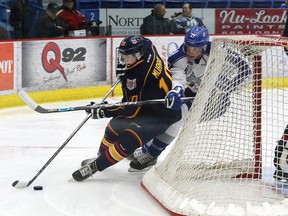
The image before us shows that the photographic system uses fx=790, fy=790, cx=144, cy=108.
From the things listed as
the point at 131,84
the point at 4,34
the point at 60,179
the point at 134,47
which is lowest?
the point at 60,179

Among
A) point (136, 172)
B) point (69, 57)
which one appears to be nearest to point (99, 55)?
point (69, 57)

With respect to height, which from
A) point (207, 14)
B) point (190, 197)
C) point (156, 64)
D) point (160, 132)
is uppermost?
point (207, 14)

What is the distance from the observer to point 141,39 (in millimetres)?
4039

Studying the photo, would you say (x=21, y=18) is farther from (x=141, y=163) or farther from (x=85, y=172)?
(x=85, y=172)

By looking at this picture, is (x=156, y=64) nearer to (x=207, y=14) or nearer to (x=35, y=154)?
(x=35, y=154)

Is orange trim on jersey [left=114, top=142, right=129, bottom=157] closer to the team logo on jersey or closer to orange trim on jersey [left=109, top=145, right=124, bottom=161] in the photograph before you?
orange trim on jersey [left=109, top=145, right=124, bottom=161]

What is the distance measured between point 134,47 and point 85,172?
70cm

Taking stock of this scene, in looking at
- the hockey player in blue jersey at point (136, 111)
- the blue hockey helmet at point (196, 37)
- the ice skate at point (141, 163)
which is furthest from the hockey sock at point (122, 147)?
the blue hockey helmet at point (196, 37)

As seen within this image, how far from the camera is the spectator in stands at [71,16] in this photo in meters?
7.91

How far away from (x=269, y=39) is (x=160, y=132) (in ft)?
2.67

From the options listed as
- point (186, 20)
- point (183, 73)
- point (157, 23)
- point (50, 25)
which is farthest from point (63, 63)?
point (183, 73)

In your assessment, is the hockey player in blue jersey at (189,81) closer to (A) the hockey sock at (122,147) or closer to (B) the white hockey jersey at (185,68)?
(B) the white hockey jersey at (185,68)

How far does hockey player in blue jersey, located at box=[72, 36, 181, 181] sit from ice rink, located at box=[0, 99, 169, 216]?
0.15 metres

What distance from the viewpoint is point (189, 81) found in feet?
15.0
